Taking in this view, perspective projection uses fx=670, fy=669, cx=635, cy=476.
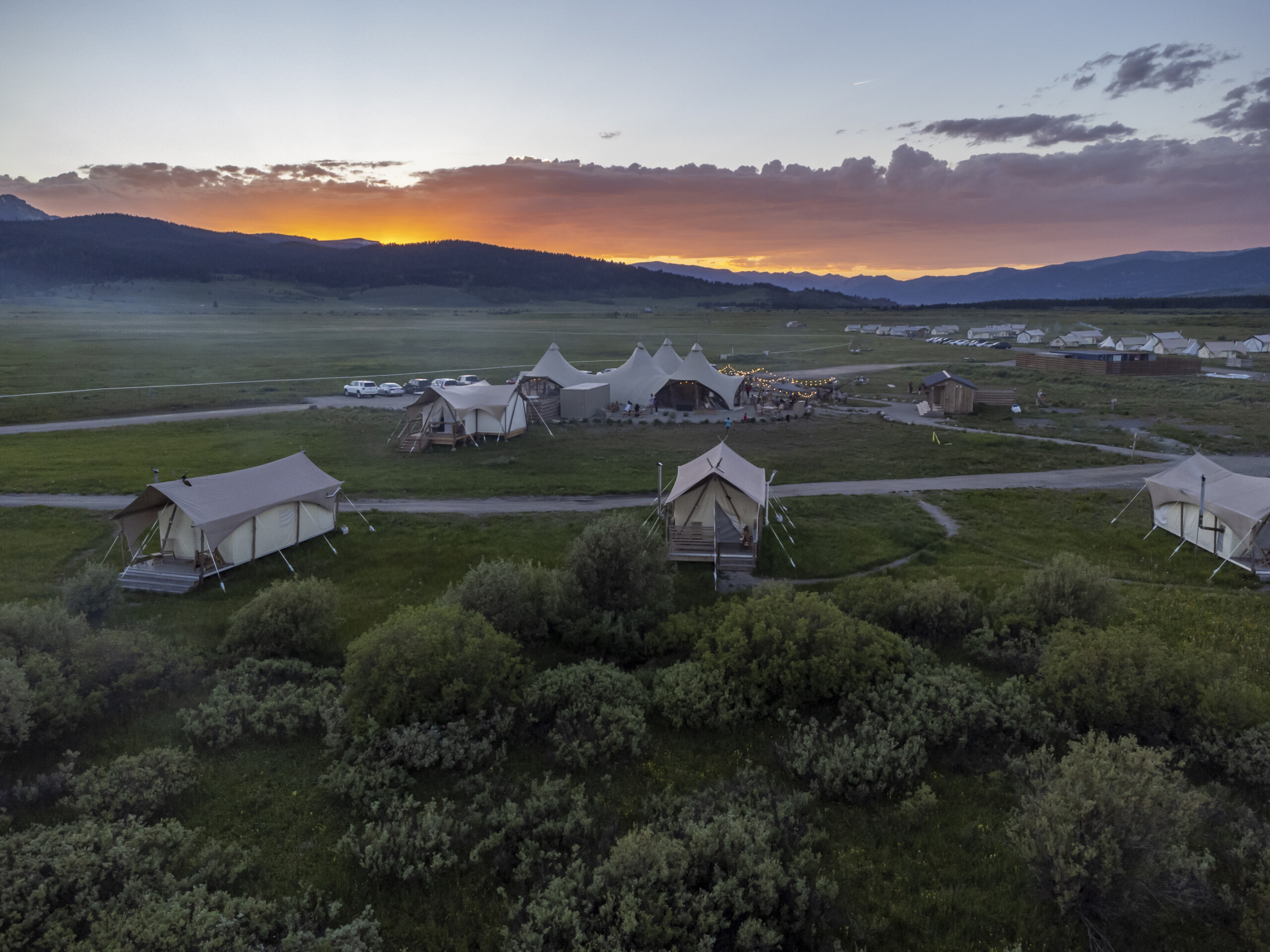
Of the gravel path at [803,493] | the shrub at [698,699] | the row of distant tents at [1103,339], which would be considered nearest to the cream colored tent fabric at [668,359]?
the gravel path at [803,493]

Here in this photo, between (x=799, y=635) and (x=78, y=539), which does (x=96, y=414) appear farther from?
(x=799, y=635)

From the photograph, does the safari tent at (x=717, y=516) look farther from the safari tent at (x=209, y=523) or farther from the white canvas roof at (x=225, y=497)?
the safari tent at (x=209, y=523)

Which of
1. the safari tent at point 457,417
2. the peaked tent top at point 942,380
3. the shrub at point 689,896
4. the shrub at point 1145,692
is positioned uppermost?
the peaked tent top at point 942,380

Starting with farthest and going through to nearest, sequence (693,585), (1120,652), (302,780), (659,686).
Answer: (693,585) < (659,686) < (1120,652) < (302,780)

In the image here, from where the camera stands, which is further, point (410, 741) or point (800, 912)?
point (410, 741)

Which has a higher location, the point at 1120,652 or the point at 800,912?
the point at 1120,652

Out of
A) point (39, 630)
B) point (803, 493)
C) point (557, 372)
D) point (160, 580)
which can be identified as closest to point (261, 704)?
point (39, 630)

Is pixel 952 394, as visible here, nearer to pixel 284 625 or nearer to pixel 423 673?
pixel 423 673

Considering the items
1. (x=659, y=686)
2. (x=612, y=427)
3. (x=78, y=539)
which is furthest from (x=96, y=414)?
(x=659, y=686)
